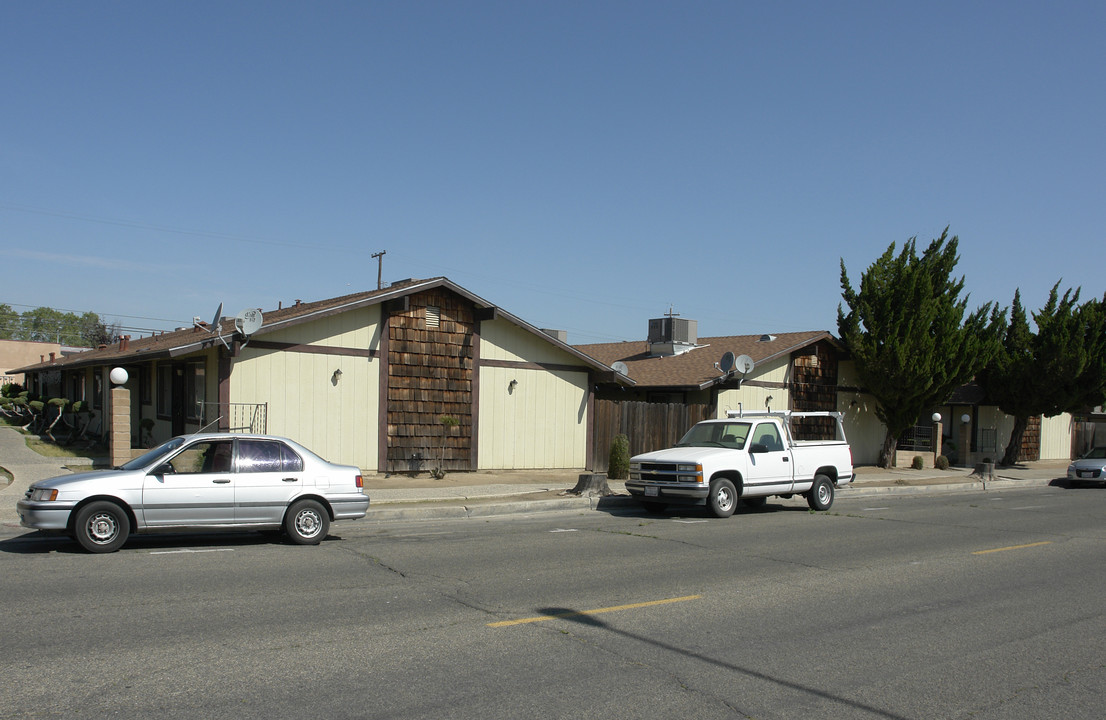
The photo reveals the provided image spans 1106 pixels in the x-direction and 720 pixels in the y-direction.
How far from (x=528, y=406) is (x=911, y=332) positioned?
1249 cm

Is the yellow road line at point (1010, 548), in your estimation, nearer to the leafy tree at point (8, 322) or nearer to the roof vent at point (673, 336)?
the roof vent at point (673, 336)

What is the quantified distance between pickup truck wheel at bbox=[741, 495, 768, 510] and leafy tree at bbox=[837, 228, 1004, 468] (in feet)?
36.5

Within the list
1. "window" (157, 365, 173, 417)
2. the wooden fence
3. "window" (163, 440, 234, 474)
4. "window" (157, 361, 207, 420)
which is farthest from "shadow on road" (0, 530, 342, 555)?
the wooden fence

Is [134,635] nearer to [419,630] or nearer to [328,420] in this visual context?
[419,630]

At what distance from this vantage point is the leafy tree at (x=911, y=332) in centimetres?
2684

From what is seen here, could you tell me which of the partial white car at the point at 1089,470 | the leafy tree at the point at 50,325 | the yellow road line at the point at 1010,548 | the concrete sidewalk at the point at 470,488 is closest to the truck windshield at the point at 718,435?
the concrete sidewalk at the point at 470,488

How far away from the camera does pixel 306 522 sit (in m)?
11.5


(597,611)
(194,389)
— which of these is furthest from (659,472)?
(194,389)

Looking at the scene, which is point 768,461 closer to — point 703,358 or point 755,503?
point 755,503

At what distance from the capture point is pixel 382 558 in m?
10.5

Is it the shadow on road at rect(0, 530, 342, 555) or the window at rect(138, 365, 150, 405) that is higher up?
the window at rect(138, 365, 150, 405)

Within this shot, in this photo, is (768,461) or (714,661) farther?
(768,461)

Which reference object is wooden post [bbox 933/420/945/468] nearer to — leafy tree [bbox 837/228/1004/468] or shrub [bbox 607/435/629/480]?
leafy tree [bbox 837/228/1004/468]

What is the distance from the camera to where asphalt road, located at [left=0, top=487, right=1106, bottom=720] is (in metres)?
5.49
